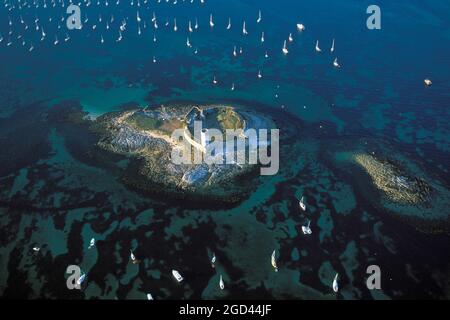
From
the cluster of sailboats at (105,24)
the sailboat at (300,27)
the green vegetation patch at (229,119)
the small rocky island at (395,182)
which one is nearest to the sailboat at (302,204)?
the small rocky island at (395,182)

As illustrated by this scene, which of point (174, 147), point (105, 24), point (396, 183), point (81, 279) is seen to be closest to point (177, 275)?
point (81, 279)

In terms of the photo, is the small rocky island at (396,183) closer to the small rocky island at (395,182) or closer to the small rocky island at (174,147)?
the small rocky island at (395,182)

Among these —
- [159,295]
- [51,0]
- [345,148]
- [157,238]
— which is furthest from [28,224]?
[51,0]

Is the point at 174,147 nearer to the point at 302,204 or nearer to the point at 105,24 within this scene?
the point at 302,204

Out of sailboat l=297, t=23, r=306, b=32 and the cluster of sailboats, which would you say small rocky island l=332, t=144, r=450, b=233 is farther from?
sailboat l=297, t=23, r=306, b=32

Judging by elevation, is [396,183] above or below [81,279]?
above

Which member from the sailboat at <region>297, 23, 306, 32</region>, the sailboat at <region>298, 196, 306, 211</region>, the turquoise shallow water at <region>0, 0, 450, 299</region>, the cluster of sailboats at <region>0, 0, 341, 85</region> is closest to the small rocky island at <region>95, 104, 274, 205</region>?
the turquoise shallow water at <region>0, 0, 450, 299</region>

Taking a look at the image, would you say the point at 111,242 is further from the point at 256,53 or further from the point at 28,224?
the point at 256,53
